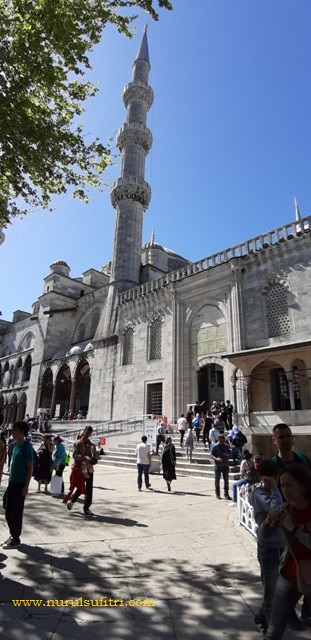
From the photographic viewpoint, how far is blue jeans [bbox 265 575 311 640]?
231 cm

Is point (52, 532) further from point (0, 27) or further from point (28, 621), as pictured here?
point (0, 27)

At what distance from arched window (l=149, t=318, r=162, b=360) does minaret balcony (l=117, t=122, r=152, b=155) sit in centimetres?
1801

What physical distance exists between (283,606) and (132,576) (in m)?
2.13

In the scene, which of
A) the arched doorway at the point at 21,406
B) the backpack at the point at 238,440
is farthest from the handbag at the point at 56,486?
the arched doorway at the point at 21,406

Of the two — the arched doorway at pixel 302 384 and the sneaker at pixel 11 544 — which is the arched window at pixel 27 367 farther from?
the sneaker at pixel 11 544

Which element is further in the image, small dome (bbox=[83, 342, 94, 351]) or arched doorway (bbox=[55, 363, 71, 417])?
arched doorway (bbox=[55, 363, 71, 417])

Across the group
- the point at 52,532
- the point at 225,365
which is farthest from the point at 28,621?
the point at 225,365

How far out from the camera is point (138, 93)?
33.7 metres

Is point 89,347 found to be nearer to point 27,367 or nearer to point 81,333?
point 81,333

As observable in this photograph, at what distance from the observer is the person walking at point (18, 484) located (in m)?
4.60

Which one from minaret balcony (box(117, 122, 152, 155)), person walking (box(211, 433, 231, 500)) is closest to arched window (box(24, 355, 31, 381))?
minaret balcony (box(117, 122, 152, 155))

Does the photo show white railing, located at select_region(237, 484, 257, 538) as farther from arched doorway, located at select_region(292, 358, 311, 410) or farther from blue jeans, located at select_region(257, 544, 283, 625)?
arched doorway, located at select_region(292, 358, 311, 410)

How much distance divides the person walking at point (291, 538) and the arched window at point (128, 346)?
22946mm

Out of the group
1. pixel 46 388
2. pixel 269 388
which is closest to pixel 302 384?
pixel 269 388
